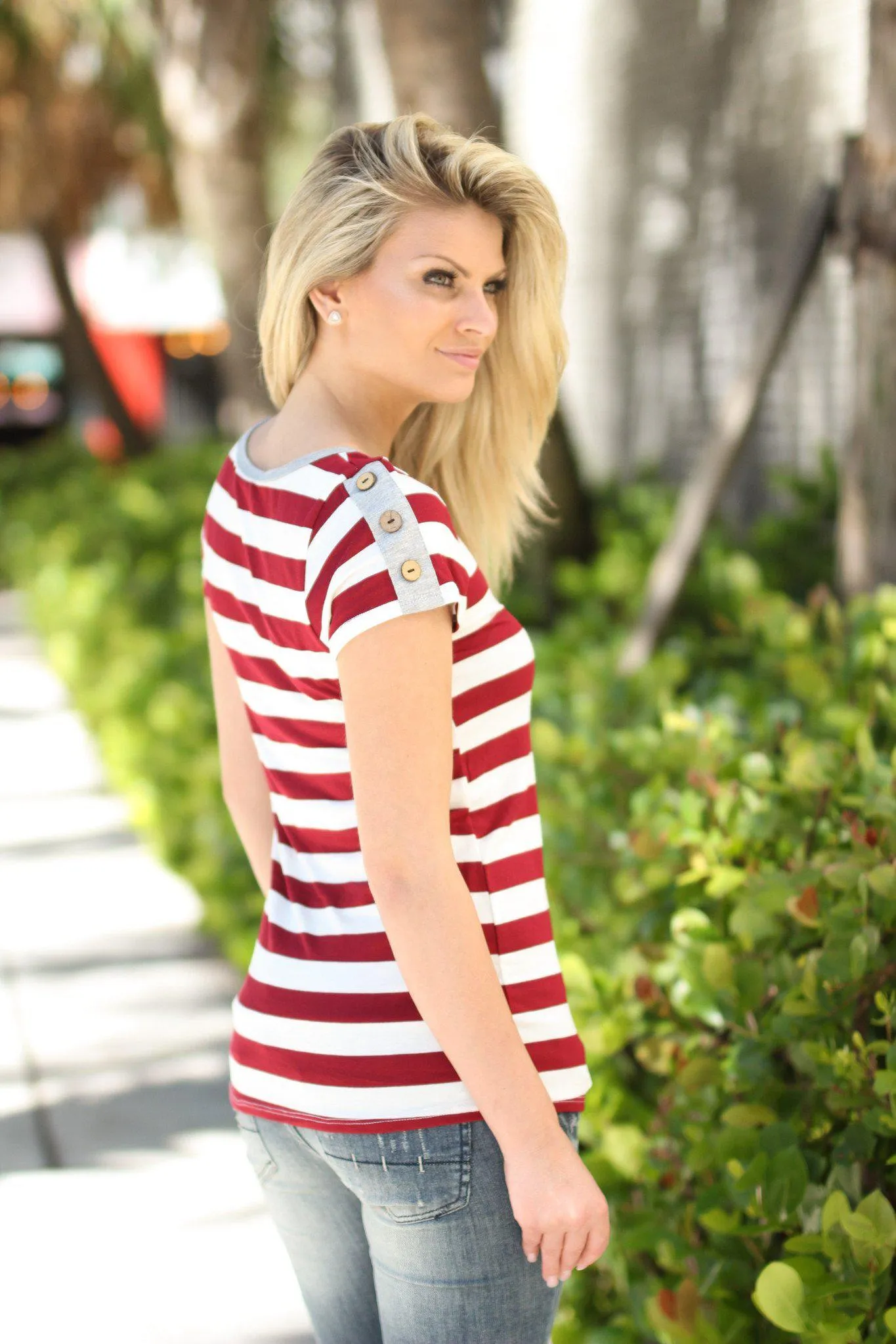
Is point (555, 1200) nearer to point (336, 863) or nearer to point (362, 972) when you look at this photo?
point (362, 972)

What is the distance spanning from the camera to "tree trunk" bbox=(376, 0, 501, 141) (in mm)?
4781

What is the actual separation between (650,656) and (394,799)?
285 cm

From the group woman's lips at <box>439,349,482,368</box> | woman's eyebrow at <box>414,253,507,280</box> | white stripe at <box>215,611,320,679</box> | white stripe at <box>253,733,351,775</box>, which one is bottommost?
white stripe at <box>253,733,351,775</box>

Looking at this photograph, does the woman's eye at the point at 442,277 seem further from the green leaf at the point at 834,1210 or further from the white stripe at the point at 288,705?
the green leaf at the point at 834,1210

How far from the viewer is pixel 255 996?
4.80 ft

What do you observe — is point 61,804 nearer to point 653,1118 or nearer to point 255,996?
point 653,1118

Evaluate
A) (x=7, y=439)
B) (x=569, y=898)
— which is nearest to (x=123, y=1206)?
(x=569, y=898)

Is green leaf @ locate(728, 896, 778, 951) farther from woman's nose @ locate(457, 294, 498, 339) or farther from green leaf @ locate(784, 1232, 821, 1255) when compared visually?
woman's nose @ locate(457, 294, 498, 339)

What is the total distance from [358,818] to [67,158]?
12.8 meters

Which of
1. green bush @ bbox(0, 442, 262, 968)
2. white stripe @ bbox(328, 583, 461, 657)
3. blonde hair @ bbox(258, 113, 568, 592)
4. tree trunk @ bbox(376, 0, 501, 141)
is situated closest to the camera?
white stripe @ bbox(328, 583, 461, 657)

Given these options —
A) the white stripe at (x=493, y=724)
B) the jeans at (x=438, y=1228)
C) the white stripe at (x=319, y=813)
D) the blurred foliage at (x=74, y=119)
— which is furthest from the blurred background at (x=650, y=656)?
the white stripe at (x=319, y=813)

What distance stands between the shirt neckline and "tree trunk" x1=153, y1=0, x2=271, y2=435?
5.36 metres

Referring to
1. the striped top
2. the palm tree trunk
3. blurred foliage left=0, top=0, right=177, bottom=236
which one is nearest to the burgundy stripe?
the striped top

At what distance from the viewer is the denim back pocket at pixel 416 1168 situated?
1.33 meters
